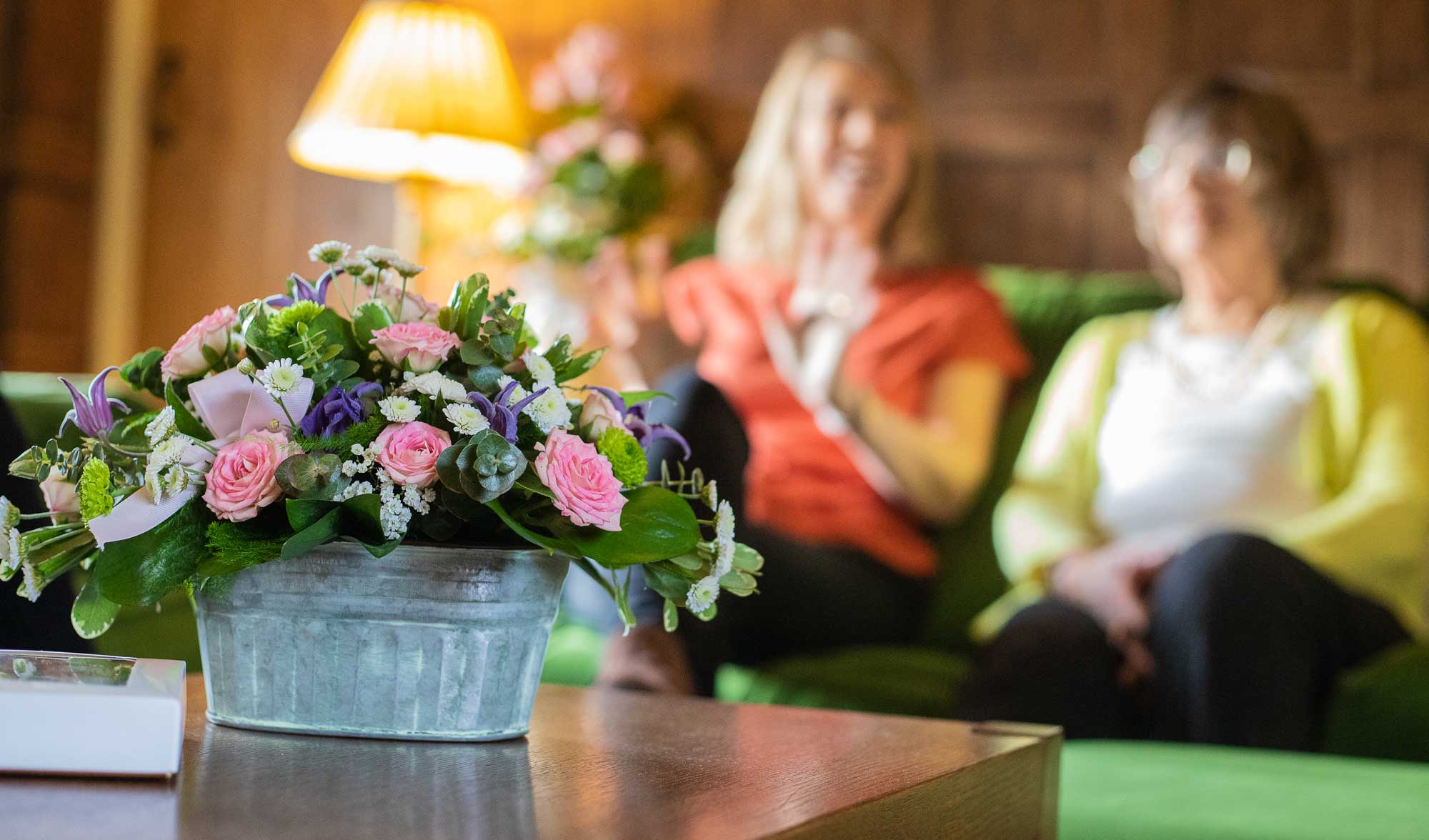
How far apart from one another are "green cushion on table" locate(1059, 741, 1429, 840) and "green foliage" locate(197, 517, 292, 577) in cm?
57

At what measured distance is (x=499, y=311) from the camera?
781 millimetres

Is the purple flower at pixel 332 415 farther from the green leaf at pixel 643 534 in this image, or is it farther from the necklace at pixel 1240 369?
the necklace at pixel 1240 369

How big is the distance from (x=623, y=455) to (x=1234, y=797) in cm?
54

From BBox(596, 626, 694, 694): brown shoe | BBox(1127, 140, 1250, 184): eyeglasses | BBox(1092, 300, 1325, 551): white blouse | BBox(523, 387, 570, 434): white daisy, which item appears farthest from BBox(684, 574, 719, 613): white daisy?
BBox(1127, 140, 1250, 184): eyeglasses

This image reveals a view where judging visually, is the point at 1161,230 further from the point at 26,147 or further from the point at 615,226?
the point at 26,147

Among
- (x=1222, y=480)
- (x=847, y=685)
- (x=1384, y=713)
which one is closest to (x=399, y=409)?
(x=847, y=685)

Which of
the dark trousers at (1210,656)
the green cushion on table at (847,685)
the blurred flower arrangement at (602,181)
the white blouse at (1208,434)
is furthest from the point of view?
the blurred flower arrangement at (602,181)

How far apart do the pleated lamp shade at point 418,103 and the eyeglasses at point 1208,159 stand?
1.17m

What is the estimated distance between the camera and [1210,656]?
1.41 meters

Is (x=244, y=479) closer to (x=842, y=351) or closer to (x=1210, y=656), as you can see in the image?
(x=1210, y=656)

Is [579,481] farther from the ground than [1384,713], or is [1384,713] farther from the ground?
[579,481]

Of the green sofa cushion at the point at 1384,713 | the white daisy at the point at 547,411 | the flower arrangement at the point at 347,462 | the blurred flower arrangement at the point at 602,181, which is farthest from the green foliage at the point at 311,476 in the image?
the blurred flower arrangement at the point at 602,181

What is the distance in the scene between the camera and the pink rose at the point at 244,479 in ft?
2.26

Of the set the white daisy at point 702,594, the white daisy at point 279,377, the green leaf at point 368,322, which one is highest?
the green leaf at point 368,322
